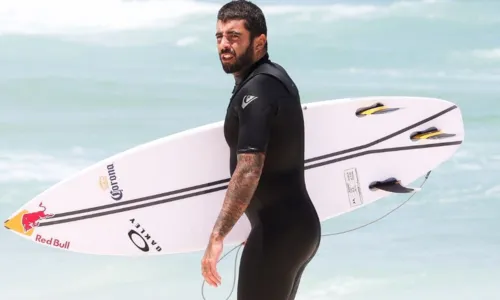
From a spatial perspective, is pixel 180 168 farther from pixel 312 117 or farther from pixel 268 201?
pixel 268 201

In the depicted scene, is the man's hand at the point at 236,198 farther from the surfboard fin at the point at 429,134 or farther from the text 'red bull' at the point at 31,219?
→ the surfboard fin at the point at 429,134

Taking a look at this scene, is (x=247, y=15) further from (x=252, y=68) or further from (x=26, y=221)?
(x=26, y=221)

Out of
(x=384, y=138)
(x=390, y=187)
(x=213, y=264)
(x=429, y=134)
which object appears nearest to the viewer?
(x=213, y=264)

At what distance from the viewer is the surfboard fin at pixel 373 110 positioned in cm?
520

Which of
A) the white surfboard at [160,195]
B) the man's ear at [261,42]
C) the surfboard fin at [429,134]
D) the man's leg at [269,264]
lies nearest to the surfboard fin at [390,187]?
the white surfboard at [160,195]

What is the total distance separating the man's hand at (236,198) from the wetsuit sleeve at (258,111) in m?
0.05

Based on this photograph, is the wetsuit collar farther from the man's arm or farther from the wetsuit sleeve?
the man's arm

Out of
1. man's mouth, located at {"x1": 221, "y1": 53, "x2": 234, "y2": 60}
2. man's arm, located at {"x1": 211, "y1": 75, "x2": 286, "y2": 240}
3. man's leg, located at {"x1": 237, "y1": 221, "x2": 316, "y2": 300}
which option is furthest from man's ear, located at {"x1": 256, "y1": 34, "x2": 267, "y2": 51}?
man's leg, located at {"x1": 237, "y1": 221, "x2": 316, "y2": 300}

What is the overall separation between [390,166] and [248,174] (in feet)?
7.11

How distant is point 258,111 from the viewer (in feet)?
11.2

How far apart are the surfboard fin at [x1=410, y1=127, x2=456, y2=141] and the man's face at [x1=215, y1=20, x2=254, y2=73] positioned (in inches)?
82.6

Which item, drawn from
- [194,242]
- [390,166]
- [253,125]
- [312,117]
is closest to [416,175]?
[390,166]

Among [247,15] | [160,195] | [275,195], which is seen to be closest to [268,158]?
[275,195]

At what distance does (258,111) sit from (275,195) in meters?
0.41
